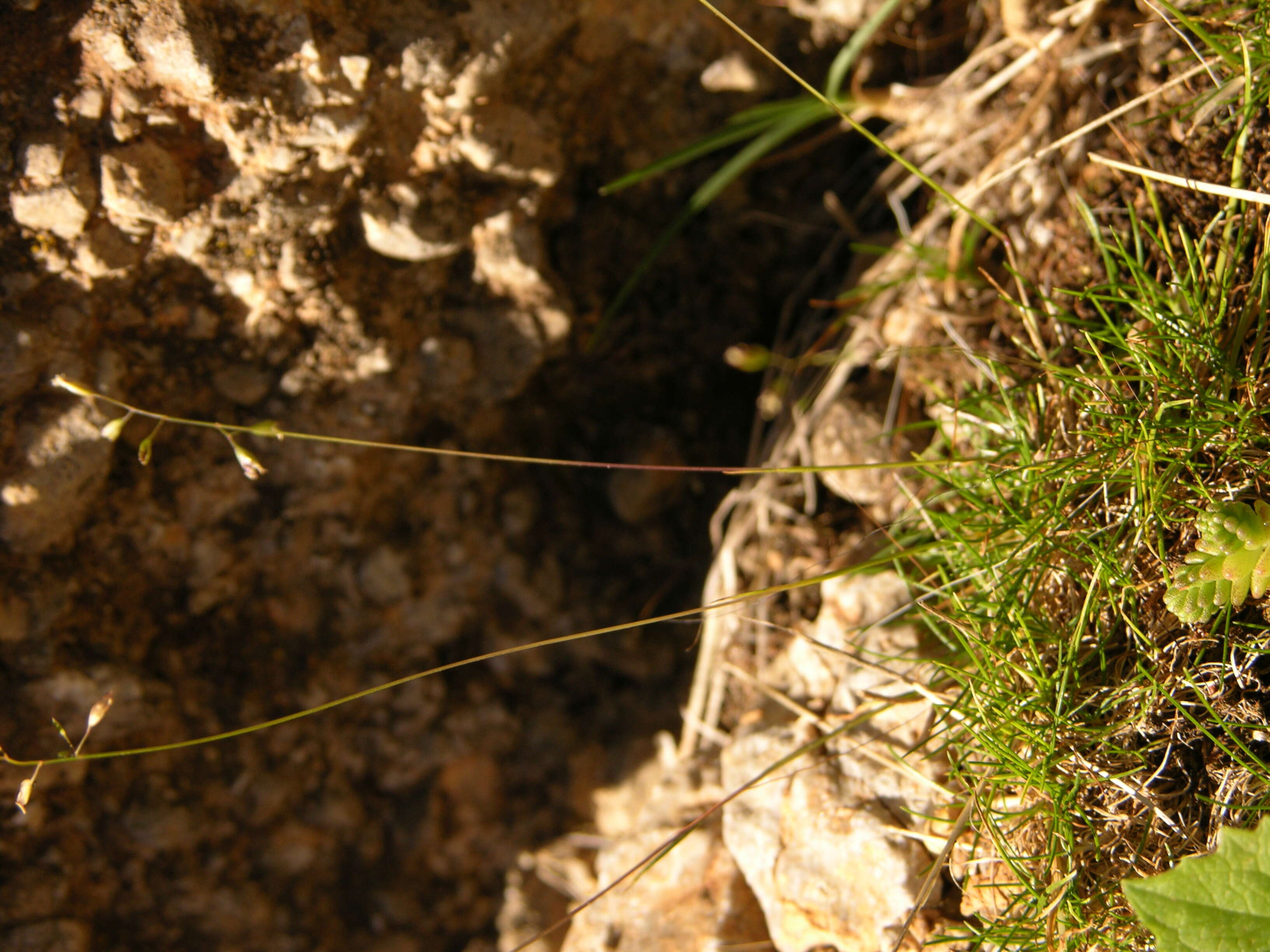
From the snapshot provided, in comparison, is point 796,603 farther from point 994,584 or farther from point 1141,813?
A: point 1141,813

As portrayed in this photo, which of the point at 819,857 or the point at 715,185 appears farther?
the point at 715,185

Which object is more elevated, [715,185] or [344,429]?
[715,185]

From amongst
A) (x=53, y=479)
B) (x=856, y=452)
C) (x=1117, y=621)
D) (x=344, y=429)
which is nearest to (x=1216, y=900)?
(x=1117, y=621)

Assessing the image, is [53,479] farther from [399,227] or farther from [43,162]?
[399,227]

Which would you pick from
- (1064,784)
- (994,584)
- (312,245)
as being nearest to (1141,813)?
(1064,784)

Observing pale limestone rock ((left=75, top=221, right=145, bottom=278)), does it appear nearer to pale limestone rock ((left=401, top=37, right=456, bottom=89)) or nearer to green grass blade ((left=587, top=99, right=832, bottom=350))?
pale limestone rock ((left=401, top=37, right=456, bottom=89))

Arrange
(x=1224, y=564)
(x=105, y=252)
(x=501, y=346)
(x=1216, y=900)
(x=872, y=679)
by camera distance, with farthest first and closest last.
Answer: (x=501, y=346)
(x=872, y=679)
(x=105, y=252)
(x=1224, y=564)
(x=1216, y=900)
